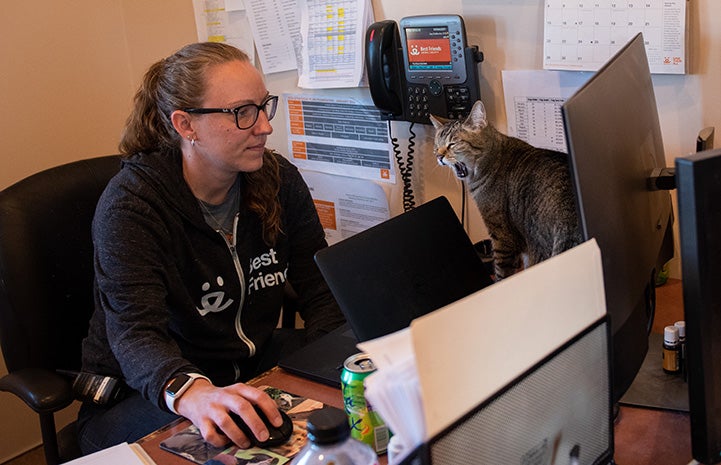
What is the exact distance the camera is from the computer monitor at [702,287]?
2.57 feet

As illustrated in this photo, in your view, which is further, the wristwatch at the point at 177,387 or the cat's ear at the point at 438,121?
the cat's ear at the point at 438,121

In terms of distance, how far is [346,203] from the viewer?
216cm

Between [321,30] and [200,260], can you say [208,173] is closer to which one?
[200,260]

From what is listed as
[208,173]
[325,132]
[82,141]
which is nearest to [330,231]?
[325,132]

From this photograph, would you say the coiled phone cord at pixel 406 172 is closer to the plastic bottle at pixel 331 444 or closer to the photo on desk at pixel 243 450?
the photo on desk at pixel 243 450

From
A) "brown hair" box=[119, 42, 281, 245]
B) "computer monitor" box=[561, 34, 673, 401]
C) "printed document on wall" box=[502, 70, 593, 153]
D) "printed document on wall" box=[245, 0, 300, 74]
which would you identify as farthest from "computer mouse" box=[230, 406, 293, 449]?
"printed document on wall" box=[245, 0, 300, 74]

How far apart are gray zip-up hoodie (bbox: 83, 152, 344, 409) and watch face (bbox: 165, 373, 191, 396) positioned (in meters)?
0.03

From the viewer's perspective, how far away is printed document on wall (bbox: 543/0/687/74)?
4.85 ft

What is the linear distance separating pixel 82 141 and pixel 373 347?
7.02 feet

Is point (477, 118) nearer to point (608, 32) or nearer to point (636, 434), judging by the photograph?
point (608, 32)

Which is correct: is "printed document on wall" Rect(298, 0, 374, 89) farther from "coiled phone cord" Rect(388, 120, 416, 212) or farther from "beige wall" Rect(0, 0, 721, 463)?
"coiled phone cord" Rect(388, 120, 416, 212)

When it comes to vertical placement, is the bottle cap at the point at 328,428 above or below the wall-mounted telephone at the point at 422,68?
below

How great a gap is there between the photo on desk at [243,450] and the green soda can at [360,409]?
108mm

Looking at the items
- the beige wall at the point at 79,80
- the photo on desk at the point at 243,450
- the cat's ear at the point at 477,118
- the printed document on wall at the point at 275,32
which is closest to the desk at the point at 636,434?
the photo on desk at the point at 243,450
